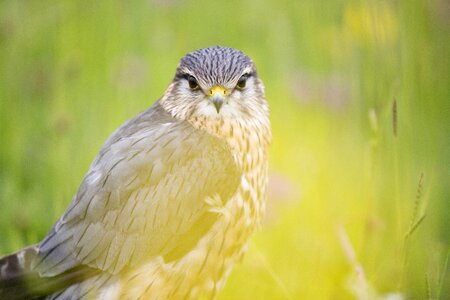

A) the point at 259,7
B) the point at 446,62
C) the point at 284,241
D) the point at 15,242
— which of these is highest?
the point at 259,7

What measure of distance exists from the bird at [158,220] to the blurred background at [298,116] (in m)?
0.28

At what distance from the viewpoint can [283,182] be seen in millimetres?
3525

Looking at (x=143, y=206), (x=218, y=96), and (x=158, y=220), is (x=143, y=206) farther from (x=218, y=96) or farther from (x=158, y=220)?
(x=218, y=96)

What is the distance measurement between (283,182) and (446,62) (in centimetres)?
78

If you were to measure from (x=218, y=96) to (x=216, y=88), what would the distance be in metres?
0.03

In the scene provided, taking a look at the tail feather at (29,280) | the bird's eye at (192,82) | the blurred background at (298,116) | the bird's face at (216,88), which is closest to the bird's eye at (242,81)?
the bird's face at (216,88)

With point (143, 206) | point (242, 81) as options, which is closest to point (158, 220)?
point (143, 206)

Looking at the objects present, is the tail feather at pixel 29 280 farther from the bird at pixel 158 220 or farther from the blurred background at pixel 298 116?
the blurred background at pixel 298 116

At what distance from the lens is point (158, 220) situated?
2953 millimetres

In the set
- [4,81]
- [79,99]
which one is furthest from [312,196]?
[4,81]

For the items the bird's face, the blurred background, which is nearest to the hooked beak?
the bird's face

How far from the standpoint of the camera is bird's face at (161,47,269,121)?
9.88 ft

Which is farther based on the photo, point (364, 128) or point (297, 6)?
point (297, 6)

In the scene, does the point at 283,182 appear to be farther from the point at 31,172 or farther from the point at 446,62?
the point at 31,172
